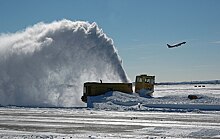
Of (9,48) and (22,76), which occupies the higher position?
(9,48)

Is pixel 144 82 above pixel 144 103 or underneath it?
above

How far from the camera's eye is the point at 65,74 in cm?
4216

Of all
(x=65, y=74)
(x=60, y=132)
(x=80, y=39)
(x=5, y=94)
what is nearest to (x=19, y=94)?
(x=5, y=94)

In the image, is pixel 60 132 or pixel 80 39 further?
pixel 80 39

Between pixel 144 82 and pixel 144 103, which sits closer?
pixel 144 103

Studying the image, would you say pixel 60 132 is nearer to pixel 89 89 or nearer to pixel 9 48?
pixel 89 89

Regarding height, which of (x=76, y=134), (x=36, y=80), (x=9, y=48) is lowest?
(x=76, y=134)

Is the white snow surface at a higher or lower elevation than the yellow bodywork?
lower

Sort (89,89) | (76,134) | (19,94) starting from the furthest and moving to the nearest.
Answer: (19,94), (89,89), (76,134)

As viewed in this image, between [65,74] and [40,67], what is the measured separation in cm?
276

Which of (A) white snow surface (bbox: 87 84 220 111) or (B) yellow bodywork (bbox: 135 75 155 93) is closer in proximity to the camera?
(A) white snow surface (bbox: 87 84 220 111)

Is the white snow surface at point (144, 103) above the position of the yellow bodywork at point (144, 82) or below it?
below

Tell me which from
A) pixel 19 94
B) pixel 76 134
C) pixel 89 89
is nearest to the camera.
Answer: pixel 76 134

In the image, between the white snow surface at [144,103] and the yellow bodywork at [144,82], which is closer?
the white snow surface at [144,103]
